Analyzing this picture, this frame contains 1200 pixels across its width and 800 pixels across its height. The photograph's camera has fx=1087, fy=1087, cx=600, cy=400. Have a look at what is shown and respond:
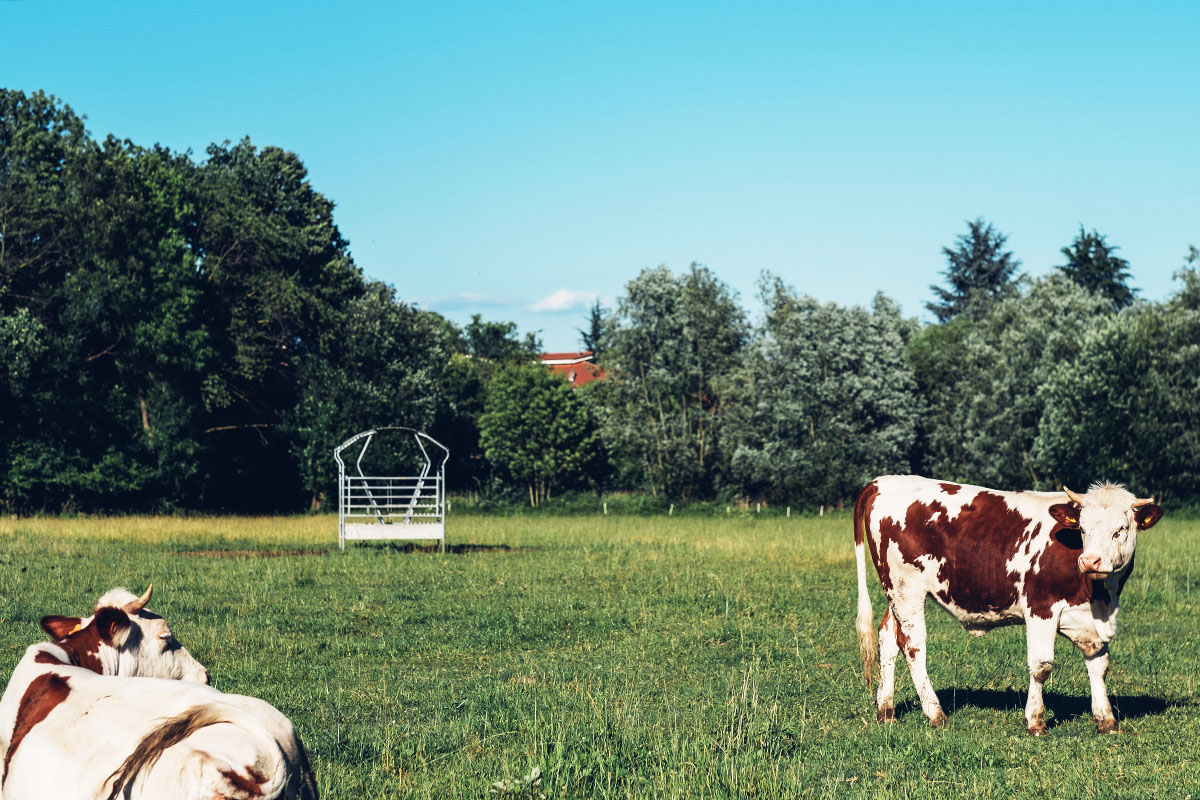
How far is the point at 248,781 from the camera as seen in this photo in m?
4.41

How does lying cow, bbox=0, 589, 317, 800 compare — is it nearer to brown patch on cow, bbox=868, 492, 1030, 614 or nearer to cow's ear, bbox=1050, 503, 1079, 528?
brown patch on cow, bbox=868, 492, 1030, 614

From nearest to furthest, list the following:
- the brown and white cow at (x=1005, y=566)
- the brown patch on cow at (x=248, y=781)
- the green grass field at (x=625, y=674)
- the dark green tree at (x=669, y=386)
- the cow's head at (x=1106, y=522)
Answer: the brown patch on cow at (x=248, y=781) < the green grass field at (x=625, y=674) < the cow's head at (x=1106, y=522) < the brown and white cow at (x=1005, y=566) < the dark green tree at (x=669, y=386)

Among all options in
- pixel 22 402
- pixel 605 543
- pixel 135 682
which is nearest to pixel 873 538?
pixel 135 682

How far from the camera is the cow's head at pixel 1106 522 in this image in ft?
30.0

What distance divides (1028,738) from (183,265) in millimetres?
46060

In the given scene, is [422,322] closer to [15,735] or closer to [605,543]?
[605,543]

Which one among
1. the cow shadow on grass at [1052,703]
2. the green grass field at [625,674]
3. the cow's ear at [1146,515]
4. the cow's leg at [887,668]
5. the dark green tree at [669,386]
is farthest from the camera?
the dark green tree at [669,386]

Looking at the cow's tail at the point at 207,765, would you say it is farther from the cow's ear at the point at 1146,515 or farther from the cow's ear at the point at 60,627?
the cow's ear at the point at 1146,515

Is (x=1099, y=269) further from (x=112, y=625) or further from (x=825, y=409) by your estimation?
(x=112, y=625)

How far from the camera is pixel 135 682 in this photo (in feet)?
16.4

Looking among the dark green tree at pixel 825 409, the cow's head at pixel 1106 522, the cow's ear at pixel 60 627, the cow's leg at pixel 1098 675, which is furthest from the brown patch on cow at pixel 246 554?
the dark green tree at pixel 825 409

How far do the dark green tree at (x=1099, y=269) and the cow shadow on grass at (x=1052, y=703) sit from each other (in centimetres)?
6300

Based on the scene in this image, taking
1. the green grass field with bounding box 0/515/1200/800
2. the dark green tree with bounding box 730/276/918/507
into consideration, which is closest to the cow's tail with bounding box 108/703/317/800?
the green grass field with bounding box 0/515/1200/800

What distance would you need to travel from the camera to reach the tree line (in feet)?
155
